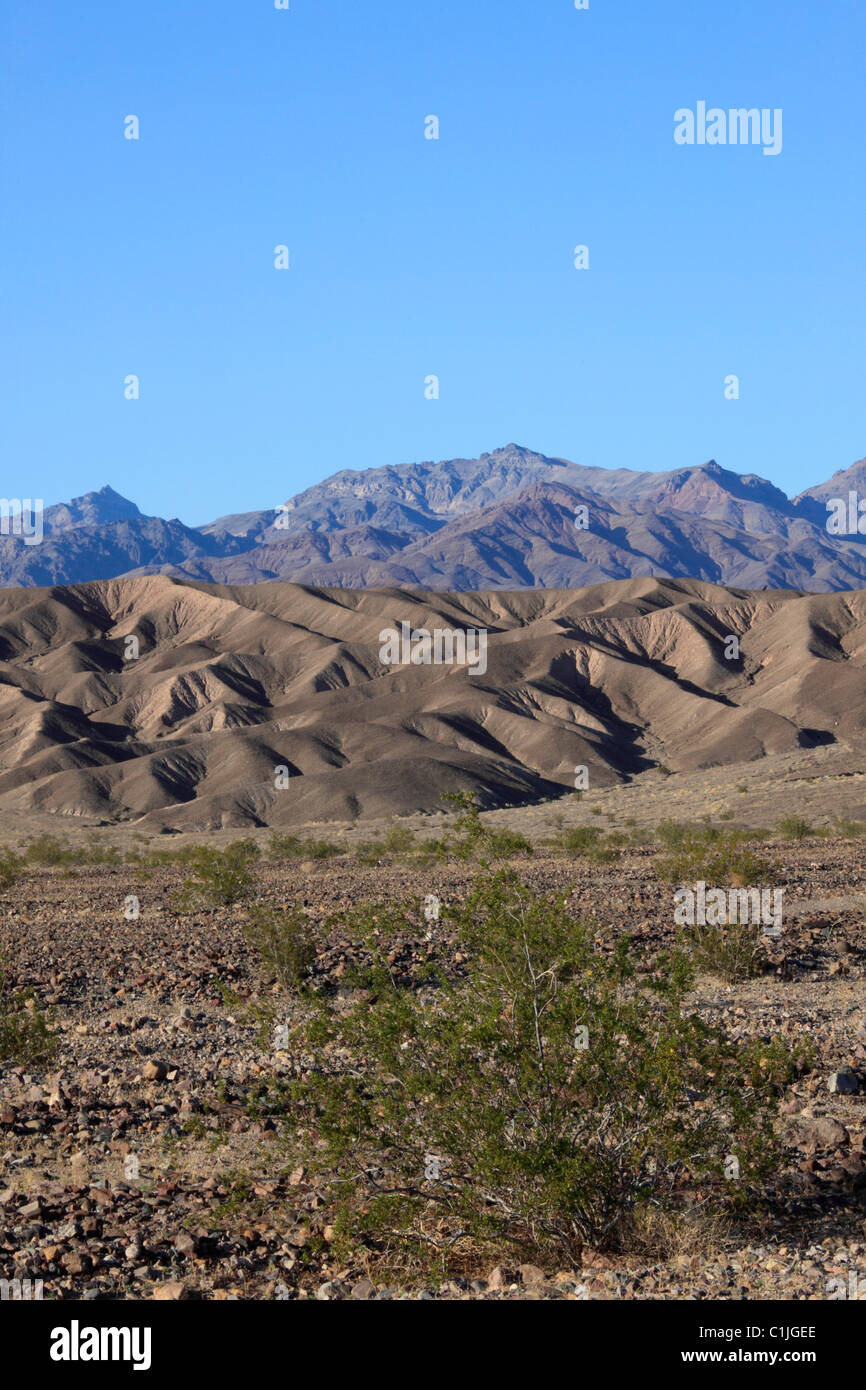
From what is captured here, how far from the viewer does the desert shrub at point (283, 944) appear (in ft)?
54.0

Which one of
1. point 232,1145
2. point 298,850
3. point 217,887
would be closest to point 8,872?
Answer: point 217,887

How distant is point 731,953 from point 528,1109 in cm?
911

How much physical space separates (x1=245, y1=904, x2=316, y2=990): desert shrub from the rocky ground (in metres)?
0.28

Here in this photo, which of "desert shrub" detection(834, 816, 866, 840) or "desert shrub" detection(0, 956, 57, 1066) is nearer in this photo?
"desert shrub" detection(0, 956, 57, 1066)

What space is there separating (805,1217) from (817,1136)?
1.20 m

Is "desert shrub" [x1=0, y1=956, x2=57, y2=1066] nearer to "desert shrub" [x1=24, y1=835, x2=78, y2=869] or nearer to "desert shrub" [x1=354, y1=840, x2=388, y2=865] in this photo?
"desert shrub" [x1=354, y1=840, x2=388, y2=865]

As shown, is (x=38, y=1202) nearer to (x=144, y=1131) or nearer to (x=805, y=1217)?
(x=144, y=1131)

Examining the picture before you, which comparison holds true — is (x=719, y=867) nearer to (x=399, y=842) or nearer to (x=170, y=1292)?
(x=170, y=1292)

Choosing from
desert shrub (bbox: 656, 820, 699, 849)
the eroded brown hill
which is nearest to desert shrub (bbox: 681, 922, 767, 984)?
desert shrub (bbox: 656, 820, 699, 849)

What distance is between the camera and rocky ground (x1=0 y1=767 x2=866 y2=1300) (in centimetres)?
703

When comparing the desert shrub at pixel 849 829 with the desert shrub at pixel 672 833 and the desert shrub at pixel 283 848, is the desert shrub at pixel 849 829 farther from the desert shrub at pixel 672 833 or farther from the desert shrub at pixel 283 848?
the desert shrub at pixel 283 848

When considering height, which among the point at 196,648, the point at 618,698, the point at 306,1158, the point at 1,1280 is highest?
the point at 196,648
